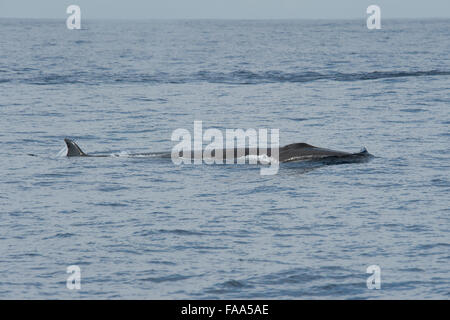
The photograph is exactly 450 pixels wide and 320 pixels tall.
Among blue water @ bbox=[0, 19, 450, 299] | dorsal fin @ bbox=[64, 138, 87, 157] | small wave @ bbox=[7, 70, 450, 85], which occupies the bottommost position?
blue water @ bbox=[0, 19, 450, 299]

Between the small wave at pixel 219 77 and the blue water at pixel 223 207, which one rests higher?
the small wave at pixel 219 77

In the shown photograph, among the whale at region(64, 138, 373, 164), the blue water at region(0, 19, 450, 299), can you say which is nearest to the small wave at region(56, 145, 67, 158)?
the blue water at region(0, 19, 450, 299)

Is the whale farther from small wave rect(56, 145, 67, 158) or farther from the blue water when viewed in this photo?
small wave rect(56, 145, 67, 158)

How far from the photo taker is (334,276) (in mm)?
15000

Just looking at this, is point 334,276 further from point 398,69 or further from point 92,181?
point 398,69

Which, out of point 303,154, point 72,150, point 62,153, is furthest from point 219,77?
point 303,154

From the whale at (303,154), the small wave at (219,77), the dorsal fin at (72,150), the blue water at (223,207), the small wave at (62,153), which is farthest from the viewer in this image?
the small wave at (219,77)

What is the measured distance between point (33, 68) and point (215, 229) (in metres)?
49.1

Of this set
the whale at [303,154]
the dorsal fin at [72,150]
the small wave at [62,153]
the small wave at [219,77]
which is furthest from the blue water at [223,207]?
the small wave at [219,77]

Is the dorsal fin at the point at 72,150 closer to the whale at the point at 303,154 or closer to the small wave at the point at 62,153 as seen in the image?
the small wave at the point at 62,153

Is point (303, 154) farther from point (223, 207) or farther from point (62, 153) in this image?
point (62, 153)

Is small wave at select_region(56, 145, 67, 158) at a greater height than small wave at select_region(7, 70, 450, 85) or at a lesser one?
lesser

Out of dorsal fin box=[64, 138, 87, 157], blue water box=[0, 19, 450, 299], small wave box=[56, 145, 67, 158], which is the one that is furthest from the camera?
small wave box=[56, 145, 67, 158]

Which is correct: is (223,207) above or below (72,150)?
below
